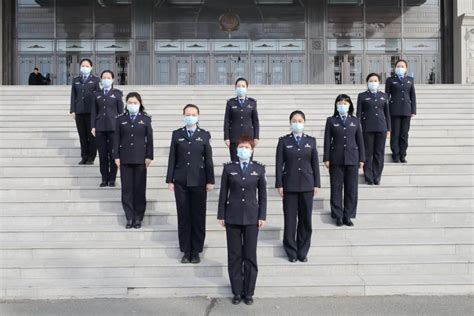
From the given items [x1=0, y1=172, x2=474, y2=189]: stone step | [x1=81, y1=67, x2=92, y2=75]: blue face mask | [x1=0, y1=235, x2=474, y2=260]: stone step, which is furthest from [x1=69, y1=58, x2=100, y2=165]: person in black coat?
[x1=0, y1=235, x2=474, y2=260]: stone step

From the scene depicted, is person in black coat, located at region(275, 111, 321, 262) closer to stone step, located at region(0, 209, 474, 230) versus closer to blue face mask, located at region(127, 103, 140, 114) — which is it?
stone step, located at region(0, 209, 474, 230)

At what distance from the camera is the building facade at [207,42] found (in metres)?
21.6

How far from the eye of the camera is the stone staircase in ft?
19.3

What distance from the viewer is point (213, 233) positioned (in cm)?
689

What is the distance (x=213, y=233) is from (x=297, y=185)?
53.8 inches

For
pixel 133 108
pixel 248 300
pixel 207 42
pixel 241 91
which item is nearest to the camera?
pixel 248 300

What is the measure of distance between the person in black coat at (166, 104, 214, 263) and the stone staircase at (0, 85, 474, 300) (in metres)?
0.29

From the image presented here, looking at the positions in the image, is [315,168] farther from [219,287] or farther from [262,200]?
[219,287]

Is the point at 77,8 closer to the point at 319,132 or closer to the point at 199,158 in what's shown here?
the point at 319,132

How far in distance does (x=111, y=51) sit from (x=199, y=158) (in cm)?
1668

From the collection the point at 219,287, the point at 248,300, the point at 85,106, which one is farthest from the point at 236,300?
the point at 85,106

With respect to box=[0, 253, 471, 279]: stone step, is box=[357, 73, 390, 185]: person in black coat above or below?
above

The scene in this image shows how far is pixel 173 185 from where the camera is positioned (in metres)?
6.31

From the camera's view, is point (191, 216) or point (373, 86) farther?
point (373, 86)
